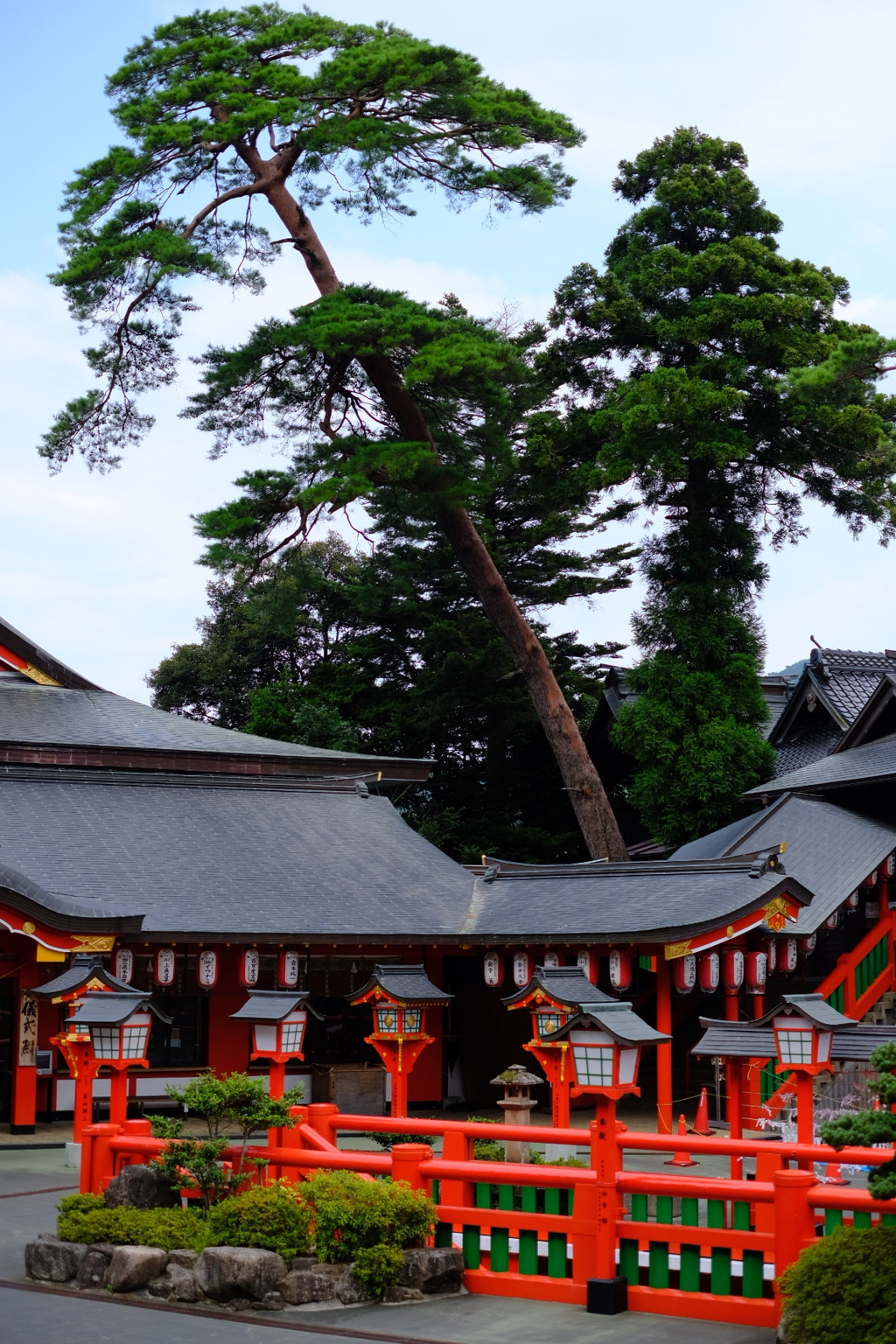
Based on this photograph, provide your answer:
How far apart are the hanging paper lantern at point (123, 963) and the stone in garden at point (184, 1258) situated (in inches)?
333

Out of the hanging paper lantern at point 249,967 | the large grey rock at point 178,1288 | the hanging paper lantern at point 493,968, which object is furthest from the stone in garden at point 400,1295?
the hanging paper lantern at point 493,968

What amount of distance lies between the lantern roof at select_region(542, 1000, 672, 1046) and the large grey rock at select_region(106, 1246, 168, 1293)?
312cm

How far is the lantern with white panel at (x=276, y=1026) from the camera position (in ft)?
40.4

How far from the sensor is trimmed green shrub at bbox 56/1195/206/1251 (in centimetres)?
1049

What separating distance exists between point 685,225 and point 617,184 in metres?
2.16

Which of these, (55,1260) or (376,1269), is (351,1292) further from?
(55,1260)

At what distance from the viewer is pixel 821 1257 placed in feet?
27.6

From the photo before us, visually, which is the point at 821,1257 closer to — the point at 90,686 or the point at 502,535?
the point at 90,686

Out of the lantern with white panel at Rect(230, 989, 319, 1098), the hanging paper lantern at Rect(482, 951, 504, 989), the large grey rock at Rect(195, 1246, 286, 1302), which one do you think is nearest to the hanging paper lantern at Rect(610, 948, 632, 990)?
the hanging paper lantern at Rect(482, 951, 504, 989)

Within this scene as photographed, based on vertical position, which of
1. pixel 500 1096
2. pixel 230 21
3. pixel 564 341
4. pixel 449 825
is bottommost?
pixel 500 1096

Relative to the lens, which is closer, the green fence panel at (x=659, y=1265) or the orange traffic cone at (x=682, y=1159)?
the green fence panel at (x=659, y=1265)

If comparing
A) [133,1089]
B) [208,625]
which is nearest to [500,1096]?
[133,1089]

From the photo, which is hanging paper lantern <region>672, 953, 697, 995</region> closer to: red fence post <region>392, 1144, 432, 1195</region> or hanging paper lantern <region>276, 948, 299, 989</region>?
hanging paper lantern <region>276, 948, 299, 989</region>

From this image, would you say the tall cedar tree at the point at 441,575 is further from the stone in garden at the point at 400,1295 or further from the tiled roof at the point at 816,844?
the stone in garden at the point at 400,1295
